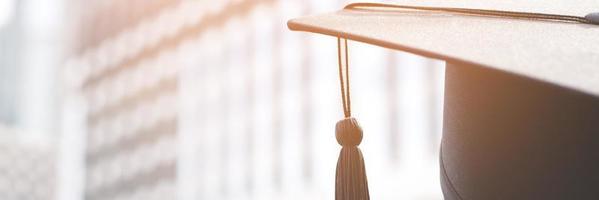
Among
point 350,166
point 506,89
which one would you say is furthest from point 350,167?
point 506,89

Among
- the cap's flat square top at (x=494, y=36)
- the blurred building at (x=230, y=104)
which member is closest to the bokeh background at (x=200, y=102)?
the blurred building at (x=230, y=104)

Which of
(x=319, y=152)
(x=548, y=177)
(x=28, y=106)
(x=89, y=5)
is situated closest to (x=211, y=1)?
(x=89, y=5)

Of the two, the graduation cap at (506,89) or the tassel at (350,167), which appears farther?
the tassel at (350,167)

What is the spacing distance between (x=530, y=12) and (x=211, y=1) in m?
1.18

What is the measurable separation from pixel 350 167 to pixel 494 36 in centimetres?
23

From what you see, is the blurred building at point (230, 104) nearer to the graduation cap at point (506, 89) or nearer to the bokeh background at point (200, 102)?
the bokeh background at point (200, 102)

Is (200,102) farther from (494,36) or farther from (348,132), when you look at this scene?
(494,36)

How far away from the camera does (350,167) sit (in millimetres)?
981

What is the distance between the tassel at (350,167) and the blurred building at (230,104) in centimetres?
96

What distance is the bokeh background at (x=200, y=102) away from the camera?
1.98 metres

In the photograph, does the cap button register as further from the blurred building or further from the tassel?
the blurred building

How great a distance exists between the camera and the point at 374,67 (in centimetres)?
196

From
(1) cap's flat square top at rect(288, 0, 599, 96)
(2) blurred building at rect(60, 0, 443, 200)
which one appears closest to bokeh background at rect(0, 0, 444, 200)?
(2) blurred building at rect(60, 0, 443, 200)

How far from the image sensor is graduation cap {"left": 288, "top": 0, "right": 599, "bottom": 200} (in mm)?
768
